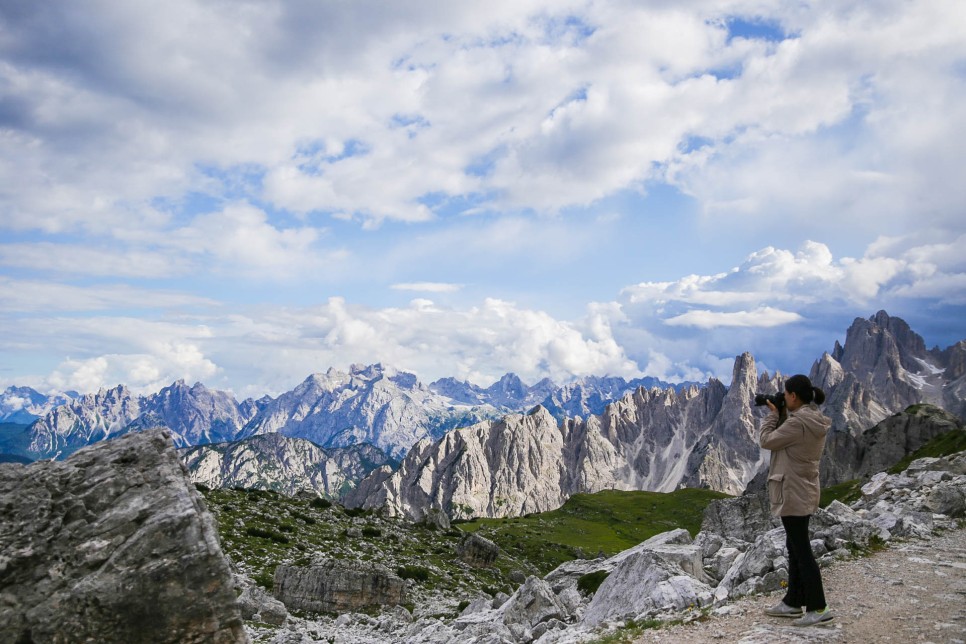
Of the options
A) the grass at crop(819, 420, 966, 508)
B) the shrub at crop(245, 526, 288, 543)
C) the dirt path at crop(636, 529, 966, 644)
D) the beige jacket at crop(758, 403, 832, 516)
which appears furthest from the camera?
the grass at crop(819, 420, 966, 508)

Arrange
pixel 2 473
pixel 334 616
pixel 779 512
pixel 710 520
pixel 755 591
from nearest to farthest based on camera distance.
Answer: pixel 2 473 → pixel 779 512 → pixel 755 591 → pixel 334 616 → pixel 710 520

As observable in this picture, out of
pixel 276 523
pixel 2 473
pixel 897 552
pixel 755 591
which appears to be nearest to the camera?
pixel 2 473

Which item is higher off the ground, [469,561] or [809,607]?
[809,607]

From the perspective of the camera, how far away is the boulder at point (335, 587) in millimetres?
38438

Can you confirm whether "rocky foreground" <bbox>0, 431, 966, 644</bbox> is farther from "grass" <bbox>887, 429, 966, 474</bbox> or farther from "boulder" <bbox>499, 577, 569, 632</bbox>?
"grass" <bbox>887, 429, 966, 474</bbox>

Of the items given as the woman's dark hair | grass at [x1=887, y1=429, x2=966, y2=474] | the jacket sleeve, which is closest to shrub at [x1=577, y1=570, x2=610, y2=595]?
the jacket sleeve

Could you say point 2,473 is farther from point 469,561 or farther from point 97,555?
point 469,561

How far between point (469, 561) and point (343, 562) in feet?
80.8

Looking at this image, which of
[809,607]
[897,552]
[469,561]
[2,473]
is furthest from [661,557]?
[469,561]

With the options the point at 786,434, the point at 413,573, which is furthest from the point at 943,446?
the point at 786,434

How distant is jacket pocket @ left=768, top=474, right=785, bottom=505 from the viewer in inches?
546

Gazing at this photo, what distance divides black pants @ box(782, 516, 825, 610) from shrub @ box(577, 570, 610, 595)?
68.1ft

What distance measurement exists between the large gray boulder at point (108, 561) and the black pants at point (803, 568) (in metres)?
13.3

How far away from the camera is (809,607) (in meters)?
13.6
